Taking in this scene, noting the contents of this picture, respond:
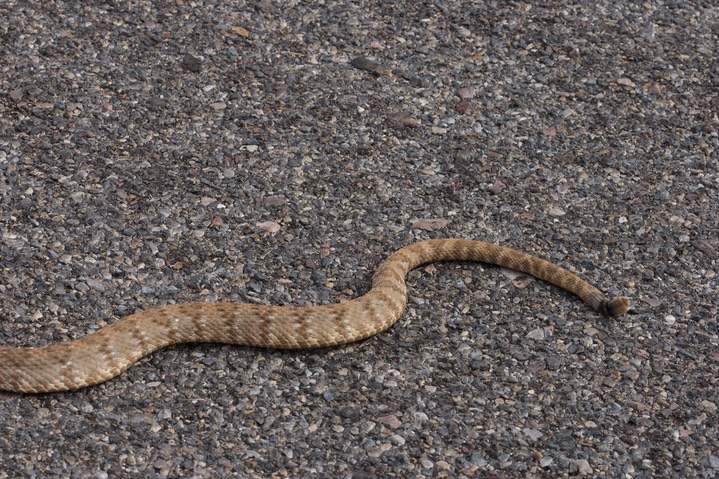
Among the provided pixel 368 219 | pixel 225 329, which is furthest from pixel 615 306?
pixel 225 329

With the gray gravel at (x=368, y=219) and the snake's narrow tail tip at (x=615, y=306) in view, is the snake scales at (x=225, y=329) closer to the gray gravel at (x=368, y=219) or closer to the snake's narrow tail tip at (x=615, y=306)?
the snake's narrow tail tip at (x=615, y=306)

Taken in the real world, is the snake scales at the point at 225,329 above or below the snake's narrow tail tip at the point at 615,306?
below

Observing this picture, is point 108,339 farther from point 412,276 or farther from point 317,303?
point 412,276


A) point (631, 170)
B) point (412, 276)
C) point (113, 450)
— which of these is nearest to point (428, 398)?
point (412, 276)

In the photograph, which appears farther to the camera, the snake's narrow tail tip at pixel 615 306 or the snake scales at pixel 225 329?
the snake's narrow tail tip at pixel 615 306

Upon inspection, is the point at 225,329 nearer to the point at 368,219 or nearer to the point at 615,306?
the point at 368,219

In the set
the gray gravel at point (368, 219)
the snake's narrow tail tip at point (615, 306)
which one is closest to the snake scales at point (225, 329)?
the snake's narrow tail tip at point (615, 306)
